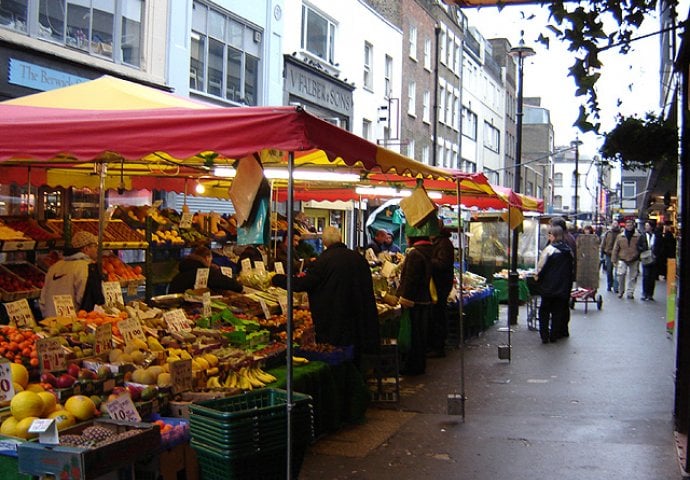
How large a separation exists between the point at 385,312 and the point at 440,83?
3141 centimetres

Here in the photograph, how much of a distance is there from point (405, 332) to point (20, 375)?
679cm

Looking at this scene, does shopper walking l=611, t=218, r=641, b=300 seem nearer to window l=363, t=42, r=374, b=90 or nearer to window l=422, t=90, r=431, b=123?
window l=363, t=42, r=374, b=90

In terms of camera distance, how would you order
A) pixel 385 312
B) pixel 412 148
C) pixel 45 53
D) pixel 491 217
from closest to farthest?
pixel 385 312 < pixel 45 53 < pixel 491 217 < pixel 412 148

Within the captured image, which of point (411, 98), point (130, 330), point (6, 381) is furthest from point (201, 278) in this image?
point (411, 98)

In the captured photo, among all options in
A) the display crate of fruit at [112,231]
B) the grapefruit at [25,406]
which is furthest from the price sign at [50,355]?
the display crate of fruit at [112,231]

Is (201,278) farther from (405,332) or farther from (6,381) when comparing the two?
(6,381)

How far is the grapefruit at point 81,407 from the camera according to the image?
16.6 feet

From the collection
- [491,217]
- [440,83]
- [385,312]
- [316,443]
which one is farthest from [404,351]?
[440,83]

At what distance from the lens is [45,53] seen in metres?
14.0

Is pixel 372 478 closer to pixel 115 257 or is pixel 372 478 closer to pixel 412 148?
pixel 115 257

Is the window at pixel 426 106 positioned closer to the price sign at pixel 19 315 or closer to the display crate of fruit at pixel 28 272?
the display crate of fruit at pixel 28 272

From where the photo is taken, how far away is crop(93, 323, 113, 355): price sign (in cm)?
650

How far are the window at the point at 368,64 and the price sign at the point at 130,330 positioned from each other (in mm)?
24115

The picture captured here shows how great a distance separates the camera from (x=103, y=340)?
6.57m
